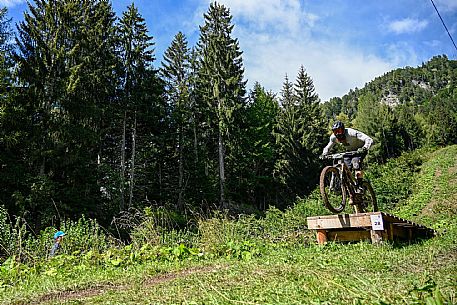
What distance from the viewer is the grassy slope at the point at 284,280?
2226mm

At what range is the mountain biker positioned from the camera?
6.55m

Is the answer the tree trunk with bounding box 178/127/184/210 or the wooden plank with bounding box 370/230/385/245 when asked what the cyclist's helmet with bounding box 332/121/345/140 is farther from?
the tree trunk with bounding box 178/127/184/210

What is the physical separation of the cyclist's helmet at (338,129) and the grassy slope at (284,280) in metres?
→ 2.04

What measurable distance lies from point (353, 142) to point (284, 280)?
164 inches

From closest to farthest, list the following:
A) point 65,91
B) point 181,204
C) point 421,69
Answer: point 65,91 < point 181,204 < point 421,69

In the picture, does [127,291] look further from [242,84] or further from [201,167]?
[242,84]

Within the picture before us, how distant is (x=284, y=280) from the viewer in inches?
129

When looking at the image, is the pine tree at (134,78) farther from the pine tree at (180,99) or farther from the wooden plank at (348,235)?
the wooden plank at (348,235)

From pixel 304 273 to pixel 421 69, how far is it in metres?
220

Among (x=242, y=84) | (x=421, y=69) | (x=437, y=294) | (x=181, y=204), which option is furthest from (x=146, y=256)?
(x=421, y=69)

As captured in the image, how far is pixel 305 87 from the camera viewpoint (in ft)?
138

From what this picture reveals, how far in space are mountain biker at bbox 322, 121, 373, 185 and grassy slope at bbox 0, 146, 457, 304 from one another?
1635 millimetres

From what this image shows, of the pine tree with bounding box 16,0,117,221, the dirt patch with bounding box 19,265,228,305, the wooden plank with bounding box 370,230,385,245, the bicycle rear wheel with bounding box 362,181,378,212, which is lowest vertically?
the dirt patch with bounding box 19,265,228,305

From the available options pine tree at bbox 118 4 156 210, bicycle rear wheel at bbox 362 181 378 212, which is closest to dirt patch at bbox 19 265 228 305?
bicycle rear wheel at bbox 362 181 378 212
